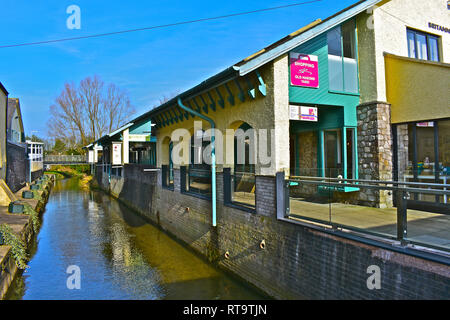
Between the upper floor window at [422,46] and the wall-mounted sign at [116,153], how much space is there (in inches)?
506

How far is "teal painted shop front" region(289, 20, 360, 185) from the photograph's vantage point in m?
7.35

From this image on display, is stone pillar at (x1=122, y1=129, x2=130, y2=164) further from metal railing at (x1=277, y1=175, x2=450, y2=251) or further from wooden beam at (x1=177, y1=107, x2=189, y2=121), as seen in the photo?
metal railing at (x1=277, y1=175, x2=450, y2=251)

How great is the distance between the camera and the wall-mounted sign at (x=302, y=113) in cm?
736

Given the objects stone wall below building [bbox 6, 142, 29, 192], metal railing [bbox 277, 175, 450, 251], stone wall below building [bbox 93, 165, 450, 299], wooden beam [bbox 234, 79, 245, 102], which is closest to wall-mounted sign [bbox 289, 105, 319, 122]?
wooden beam [bbox 234, 79, 245, 102]

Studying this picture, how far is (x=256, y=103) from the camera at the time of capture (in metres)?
6.84

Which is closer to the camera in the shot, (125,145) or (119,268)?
(119,268)

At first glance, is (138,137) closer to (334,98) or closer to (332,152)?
(332,152)

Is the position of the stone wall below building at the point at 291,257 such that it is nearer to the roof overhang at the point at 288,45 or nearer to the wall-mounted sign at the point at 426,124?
the roof overhang at the point at 288,45

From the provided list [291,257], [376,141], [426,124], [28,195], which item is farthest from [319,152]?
[28,195]

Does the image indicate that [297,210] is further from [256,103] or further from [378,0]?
[378,0]

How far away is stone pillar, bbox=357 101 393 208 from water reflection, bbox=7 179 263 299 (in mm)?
4259

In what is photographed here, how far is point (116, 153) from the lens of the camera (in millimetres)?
15711

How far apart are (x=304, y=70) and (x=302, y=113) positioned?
102 cm
